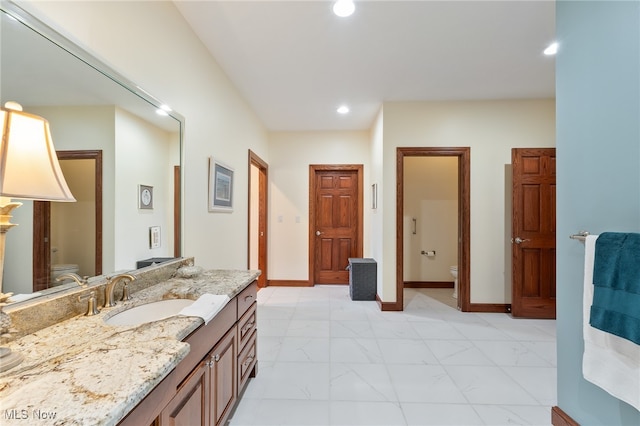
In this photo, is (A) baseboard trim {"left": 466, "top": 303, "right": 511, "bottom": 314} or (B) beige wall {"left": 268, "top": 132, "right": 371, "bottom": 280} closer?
(A) baseboard trim {"left": 466, "top": 303, "right": 511, "bottom": 314}

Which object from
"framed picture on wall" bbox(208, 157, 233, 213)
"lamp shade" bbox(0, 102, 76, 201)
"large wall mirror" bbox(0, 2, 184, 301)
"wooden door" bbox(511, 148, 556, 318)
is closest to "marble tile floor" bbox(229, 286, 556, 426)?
"wooden door" bbox(511, 148, 556, 318)

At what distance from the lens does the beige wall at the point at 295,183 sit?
4551 mm

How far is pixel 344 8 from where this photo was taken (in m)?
1.81

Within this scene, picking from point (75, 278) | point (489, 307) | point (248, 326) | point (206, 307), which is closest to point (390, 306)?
point (489, 307)

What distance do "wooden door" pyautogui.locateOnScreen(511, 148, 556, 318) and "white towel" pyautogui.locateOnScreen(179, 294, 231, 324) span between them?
3.35 m

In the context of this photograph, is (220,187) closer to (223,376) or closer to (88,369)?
(223,376)

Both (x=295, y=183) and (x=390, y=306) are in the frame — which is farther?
(x=295, y=183)

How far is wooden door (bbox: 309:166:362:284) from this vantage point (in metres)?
4.60

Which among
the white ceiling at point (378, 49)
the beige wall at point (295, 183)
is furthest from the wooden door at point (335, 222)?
the white ceiling at point (378, 49)

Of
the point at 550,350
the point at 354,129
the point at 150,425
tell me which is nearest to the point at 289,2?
the point at 150,425

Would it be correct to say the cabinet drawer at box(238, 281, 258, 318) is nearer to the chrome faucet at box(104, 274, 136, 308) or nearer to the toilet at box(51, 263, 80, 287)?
the chrome faucet at box(104, 274, 136, 308)

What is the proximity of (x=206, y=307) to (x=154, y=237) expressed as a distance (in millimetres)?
767

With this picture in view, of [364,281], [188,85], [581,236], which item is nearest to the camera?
[581,236]

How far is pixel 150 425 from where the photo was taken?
78 centimetres
